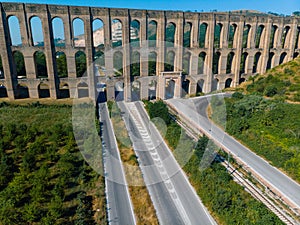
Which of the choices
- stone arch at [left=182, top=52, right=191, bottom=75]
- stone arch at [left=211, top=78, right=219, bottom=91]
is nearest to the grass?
stone arch at [left=182, top=52, right=191, bottom=75]

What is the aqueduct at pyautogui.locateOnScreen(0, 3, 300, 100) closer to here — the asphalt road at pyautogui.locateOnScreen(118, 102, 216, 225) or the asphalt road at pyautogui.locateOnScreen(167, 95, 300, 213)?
the asphalt road at pyautogui.locateOnScreen(167, 95, 300, 213)

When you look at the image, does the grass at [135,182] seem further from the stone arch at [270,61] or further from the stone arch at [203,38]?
the stone arch at [270,61]

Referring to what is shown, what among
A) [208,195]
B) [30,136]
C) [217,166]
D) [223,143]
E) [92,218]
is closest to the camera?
[92,218]

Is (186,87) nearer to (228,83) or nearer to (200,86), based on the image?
(200,86)

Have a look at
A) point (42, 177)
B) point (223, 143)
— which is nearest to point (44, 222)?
point (42, 177)

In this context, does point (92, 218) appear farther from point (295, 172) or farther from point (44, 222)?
point (295, 172)

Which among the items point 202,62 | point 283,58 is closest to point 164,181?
point 202,62

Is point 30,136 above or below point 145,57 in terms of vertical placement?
below
